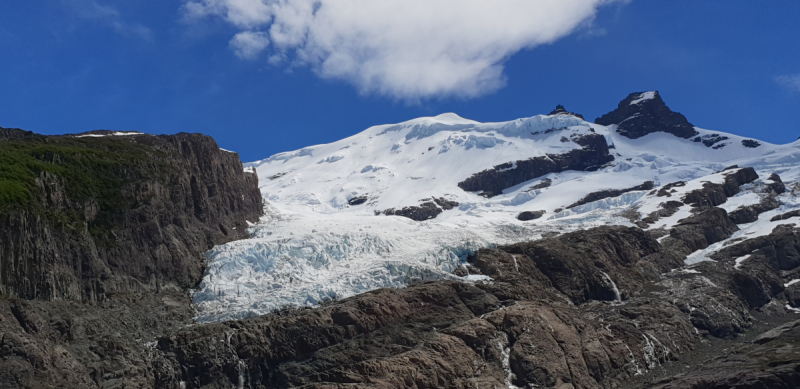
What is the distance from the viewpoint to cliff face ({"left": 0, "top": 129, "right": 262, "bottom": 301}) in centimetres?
7312

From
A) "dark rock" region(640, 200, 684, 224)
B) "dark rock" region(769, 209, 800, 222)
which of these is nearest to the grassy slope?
"dark rock" region(640, 200, 684, 224)

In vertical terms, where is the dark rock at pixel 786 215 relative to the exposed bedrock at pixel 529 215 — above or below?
below

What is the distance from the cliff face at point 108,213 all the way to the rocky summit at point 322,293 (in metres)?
0.23

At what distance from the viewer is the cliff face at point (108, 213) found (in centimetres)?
7312

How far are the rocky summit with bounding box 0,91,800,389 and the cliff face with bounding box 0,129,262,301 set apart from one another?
234 millimetres

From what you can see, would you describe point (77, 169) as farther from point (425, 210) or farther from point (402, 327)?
point (425, 210)

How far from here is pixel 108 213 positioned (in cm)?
8675

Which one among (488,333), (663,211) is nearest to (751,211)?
(663,211)

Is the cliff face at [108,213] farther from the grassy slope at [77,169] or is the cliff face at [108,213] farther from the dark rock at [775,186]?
the dark rock at [775,186]

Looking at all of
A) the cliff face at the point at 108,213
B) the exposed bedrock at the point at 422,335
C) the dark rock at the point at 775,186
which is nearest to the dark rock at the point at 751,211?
the dark rock at the point at 775,186

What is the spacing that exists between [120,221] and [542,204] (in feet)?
376

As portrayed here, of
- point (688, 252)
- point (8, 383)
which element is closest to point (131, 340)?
point (8, 383)

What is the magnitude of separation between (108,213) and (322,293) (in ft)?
87.9

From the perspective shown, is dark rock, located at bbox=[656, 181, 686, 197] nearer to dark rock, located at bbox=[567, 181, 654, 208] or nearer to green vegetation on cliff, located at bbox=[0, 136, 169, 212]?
dark rock, located at bbox=[567, 181, 654, 208]
